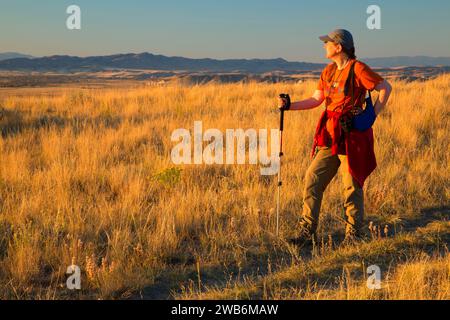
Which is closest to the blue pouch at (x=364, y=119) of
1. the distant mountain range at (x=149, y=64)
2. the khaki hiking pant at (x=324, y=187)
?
the khaki hiking pant at (x=324, y=187)

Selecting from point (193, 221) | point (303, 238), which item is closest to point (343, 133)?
point (303, 238)

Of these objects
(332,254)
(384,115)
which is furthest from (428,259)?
(384,115)

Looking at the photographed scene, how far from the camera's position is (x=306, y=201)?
15.2 feet

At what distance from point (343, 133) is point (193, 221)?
6.40 ft

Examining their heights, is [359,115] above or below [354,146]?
above

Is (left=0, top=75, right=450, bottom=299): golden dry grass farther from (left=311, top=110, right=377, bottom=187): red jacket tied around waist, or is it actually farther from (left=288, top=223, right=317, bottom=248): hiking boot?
(left=311, top=110, right=377, bottom=187): red jacket tied around waist

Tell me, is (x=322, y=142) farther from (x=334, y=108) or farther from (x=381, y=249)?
(x=381, y=249)

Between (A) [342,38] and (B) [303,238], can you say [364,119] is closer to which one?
(A) [342,38]

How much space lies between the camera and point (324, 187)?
4.58 metres

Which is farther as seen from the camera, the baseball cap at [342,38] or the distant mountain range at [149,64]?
the distant mountain range at [149,64]

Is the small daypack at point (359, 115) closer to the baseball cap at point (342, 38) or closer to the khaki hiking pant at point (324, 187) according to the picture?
the baseball cap at point (342, 38)

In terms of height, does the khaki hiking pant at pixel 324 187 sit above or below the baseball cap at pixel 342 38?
below

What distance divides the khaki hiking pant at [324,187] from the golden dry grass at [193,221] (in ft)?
1.04

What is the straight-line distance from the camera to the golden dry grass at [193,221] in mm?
3828
